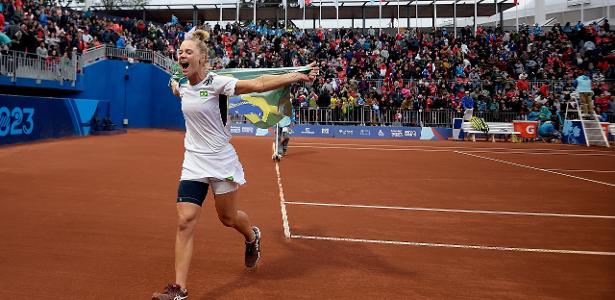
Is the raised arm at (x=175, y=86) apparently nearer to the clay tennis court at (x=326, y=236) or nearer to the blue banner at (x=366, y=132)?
the clay tennis court at (x=326, y=236)

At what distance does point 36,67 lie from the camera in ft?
71.3

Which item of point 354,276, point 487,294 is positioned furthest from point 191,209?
point 487,294

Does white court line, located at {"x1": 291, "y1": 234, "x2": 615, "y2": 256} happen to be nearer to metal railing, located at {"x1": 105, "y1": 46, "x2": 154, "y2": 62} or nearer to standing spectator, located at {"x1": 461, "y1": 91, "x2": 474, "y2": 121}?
standing spectator, located at {"x1": 461, "y1": 91, "x2": 474, "y2": 121}

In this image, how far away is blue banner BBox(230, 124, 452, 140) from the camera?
1129 inches

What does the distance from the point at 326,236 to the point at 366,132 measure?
23.5 m

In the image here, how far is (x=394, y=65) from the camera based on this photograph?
3297 centimetres

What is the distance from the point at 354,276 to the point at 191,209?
5.49 feet

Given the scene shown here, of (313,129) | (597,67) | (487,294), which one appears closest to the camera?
(487,294)

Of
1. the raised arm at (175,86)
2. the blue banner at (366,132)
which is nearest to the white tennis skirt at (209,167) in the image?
the raised arm at (175,86)

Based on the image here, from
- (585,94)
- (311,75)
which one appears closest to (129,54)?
(585,94)

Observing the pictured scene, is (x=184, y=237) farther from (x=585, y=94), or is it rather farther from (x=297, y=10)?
(x=297, y=10)

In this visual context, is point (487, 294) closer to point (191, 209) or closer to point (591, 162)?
point (191, 209)

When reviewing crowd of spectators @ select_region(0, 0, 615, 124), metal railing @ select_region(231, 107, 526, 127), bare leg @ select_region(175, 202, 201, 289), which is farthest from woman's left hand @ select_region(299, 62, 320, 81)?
metal railing @ select_region(231, 107, 526, 127)

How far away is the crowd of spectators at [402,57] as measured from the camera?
2875 centimetres
